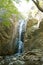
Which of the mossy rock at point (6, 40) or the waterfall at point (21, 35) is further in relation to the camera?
the waterfall at point (21, 35)

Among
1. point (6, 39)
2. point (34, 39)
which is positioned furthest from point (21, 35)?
point (34, 39)

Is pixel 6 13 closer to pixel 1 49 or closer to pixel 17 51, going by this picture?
pixel 1 49

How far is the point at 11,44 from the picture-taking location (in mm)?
14383

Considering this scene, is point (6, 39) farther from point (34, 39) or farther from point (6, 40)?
point (34, 39)

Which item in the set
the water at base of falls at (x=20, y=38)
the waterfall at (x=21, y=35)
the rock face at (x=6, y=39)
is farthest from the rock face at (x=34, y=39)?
the waterfall at (x=21, y=35)

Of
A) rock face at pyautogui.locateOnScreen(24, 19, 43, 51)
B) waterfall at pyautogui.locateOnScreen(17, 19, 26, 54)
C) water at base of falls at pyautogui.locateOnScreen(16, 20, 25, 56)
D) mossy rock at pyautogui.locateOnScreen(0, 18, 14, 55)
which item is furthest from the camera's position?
waterfall at pyautogui.locateOnScreen(17, 19, 26, 54)

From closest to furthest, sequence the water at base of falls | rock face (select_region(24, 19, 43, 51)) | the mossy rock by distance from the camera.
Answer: rock face (select_region(24, 19, 43, 51))
the mossy rock
the water at base of falls

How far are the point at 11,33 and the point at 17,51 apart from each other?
1.72 meters

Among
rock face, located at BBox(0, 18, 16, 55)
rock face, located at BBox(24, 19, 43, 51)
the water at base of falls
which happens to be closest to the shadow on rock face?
rock face, located at BBox(0, 18, 16, 55)

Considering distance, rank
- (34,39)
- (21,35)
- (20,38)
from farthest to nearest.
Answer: (21,35) → (20,38) → (34,39)

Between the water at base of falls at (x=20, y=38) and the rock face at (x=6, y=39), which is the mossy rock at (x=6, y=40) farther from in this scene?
the water at base of falls at (x=20, y=38)

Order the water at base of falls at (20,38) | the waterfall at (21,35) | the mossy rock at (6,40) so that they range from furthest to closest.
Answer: the waterfall at (21,35), the water at base of falls at (20,38), the mossy rock at (6,40)

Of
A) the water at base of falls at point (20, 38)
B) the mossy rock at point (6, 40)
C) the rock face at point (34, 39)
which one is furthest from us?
the water at base of falls at point (20, 38)

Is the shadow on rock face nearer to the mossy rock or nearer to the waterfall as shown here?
the mossy rock
